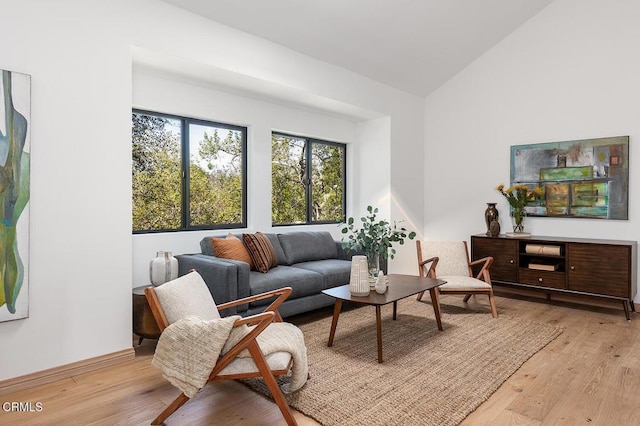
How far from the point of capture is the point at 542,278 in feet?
15.3

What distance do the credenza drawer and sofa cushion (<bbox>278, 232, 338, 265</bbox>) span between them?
7.21 feet

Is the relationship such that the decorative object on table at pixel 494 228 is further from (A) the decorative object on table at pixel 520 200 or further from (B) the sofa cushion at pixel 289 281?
(B) the sofa cushion at pixel 289 281

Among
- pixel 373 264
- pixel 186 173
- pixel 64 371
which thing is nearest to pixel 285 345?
pixel 373 264

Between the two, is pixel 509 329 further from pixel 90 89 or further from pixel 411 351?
pixel 90 89

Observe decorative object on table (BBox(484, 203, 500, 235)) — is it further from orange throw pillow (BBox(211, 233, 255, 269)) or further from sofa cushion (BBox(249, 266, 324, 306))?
orange throw pillow (BBox(211, 233, 255, 269))

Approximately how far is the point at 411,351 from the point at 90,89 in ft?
10.1

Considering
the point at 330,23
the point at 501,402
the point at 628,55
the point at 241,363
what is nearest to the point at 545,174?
the point at 628,55

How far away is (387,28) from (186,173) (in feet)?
8.82

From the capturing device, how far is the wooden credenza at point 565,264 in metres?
4.18

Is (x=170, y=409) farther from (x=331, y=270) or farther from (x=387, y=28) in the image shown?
(x=387, y=28)

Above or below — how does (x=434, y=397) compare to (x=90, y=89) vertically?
below

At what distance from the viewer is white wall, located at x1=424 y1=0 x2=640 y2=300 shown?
4609mm

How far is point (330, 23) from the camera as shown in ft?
13.7

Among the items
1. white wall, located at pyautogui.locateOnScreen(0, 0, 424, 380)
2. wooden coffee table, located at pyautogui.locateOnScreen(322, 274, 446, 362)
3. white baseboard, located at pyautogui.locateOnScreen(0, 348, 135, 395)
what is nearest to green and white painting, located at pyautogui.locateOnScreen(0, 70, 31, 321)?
white wall, located at pyautogui.locateOnScreen(0, 0, 424, 380)
